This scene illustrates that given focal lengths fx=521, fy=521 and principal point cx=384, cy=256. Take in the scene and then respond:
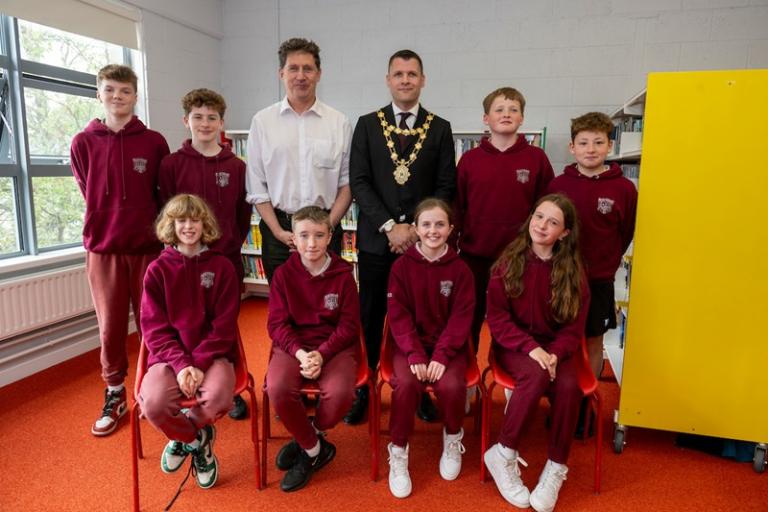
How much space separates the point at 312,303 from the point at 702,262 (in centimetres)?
159

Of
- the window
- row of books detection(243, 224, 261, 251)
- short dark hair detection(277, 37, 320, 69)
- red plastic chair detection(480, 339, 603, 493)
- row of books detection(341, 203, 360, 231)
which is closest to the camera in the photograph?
red plastic chair detection(480, 339, 603, 493)

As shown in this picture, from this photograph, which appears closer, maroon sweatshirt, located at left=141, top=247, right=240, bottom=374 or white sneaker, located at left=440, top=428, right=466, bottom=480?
maroon sweatshirt, located at left=141, top=247, right=240, bottom=374

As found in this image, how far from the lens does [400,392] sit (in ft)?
6.52

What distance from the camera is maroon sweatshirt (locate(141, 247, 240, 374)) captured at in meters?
1.97

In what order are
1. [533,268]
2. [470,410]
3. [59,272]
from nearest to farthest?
[533,268] < [470,410] < [59,272]

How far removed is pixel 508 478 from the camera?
6.43ft

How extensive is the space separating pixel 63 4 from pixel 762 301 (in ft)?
13.4

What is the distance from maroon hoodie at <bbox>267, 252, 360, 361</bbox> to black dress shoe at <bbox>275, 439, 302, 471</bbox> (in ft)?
1.45

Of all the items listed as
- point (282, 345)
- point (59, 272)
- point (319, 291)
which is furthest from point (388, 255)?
point (59, 272)

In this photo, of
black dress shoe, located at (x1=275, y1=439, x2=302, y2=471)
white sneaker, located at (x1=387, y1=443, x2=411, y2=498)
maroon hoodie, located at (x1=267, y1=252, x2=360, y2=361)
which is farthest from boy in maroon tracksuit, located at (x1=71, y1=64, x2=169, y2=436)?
white sneaker, located at (x1=387, y1=443, x2=411, y2=498)

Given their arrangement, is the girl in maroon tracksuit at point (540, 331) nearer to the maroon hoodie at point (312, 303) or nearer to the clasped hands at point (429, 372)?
the clasped hands at point (429, 372)

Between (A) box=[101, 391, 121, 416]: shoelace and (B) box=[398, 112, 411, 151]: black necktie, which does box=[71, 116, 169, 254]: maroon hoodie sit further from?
(B) box=[398, 112, 411, 151]: black necktie

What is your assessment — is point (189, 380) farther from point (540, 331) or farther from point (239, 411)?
point (540, 331)

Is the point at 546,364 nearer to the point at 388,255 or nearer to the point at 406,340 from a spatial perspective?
the point at 406,340
